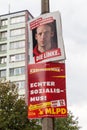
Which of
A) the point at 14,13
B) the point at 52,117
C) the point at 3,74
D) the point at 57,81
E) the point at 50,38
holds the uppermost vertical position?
the point at 14,13

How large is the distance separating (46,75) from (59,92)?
21.4 inches

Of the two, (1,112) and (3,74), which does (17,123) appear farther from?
(3,74)

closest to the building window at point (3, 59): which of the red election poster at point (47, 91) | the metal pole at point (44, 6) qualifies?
the metal pole at point (44, 6)

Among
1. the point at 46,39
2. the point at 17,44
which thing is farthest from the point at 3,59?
the point at 46,39

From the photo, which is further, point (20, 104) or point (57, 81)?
point (20, 104)

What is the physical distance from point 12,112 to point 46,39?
32458 millimetres

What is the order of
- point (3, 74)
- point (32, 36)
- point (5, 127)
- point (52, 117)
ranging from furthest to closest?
point (3, 74) → point (5, 127) → point (32, 36) → point (52, 117)

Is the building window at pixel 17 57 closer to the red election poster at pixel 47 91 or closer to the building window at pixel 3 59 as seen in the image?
the building window at pixel 3 59

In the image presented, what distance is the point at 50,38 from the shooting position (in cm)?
1182

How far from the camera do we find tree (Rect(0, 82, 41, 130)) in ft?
141

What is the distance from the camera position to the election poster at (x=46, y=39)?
1178 cm

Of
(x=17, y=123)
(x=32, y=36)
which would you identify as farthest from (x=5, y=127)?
(x=32, y=36)

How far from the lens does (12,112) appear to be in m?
43.8

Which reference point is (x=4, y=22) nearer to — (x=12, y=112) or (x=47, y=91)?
(x=12, y=112)
